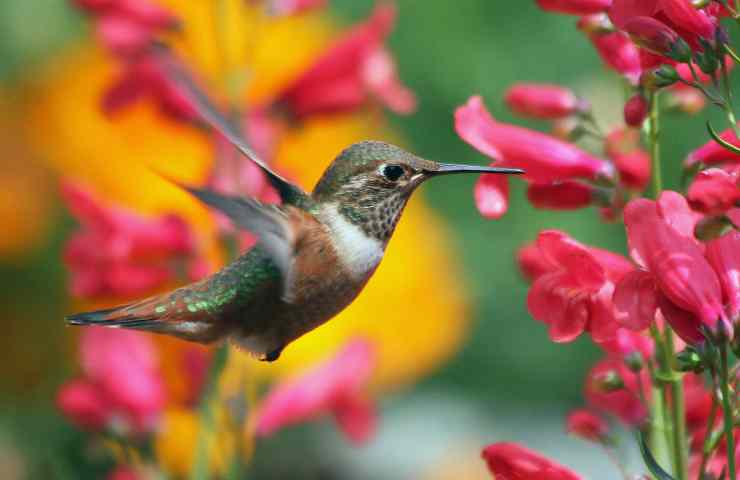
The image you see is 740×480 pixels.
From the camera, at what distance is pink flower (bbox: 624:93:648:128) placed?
6.31ft

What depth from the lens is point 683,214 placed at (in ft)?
5.88

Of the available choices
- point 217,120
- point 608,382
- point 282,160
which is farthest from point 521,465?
point 282,160

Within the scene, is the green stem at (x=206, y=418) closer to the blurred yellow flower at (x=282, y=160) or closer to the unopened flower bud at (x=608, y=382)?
the unopened flower bud at (x=608, y=382)

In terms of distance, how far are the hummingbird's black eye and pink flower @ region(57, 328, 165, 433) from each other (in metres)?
1.20

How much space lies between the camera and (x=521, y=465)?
1.95m

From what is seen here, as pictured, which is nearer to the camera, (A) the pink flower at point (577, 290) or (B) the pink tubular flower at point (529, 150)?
(A) the pink flower at point (577, 290)

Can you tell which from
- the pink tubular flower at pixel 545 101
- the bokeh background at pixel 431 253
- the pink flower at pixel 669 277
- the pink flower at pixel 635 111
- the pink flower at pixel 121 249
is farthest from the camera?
the bokeh background at pixel 431 253

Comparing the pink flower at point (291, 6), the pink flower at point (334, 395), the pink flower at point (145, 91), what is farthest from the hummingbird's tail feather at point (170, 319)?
the pink flower at point (291, 6)

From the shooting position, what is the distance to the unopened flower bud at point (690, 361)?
69.3 inches

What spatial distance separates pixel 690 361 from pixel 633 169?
0.49 meters

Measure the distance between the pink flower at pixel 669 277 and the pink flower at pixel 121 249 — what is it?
1733mm

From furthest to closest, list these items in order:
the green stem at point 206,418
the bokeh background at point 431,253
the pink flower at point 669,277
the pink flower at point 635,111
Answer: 1. the bokeh background at point 431,253
2. the green stem at point 206,418
3. the pink flower at point 635,111
4. the pink flower at point 669,277

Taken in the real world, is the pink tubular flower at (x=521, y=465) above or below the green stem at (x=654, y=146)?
below

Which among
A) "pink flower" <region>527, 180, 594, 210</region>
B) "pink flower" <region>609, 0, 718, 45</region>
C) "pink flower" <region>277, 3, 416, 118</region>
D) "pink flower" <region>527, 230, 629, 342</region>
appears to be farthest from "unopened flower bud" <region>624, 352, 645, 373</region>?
"pink flower" <region>277, 3, 416, 118</region>
